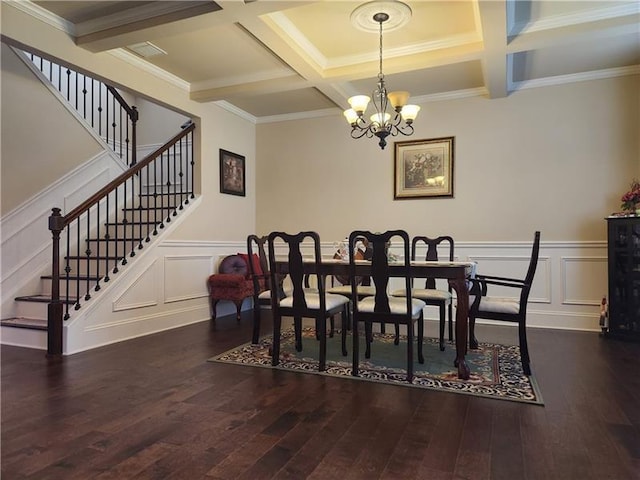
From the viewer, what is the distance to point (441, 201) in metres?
5.16

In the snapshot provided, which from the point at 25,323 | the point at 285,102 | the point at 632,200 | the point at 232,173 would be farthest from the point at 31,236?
the point at 632,200

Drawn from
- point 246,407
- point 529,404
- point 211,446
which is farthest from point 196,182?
point 529,404

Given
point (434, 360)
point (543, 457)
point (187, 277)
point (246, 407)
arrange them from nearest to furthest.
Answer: point (543, 457) → point (246, 407) → point (434, 360) → point (187, 277)

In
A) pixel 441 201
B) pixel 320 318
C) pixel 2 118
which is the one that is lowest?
pixel 320 318

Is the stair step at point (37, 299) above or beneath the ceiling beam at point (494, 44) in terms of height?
beneath

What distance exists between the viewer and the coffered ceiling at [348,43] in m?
3.19

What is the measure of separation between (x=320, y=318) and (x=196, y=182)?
2.87m

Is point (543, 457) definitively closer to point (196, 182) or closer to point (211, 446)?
point (211, 446)

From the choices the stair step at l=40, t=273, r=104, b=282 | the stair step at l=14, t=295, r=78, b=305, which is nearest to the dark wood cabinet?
the stair step at l=40, t=273, r=104, b=282

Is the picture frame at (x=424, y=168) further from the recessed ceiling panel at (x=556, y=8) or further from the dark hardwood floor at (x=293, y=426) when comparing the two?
the dark hardwood floor at (x=293, y=426)

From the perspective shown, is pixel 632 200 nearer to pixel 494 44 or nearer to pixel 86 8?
pixel 494 44

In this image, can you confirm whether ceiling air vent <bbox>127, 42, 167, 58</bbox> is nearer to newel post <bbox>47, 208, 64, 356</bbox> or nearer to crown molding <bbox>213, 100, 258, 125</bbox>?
crown molding <bbox>213, 100, 258, 125</bbox>

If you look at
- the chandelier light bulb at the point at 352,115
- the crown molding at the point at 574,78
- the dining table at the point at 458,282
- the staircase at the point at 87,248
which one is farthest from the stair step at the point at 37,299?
the crown molding at the point at 574,78

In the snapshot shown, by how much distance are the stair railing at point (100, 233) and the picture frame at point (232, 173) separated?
0.42 m
